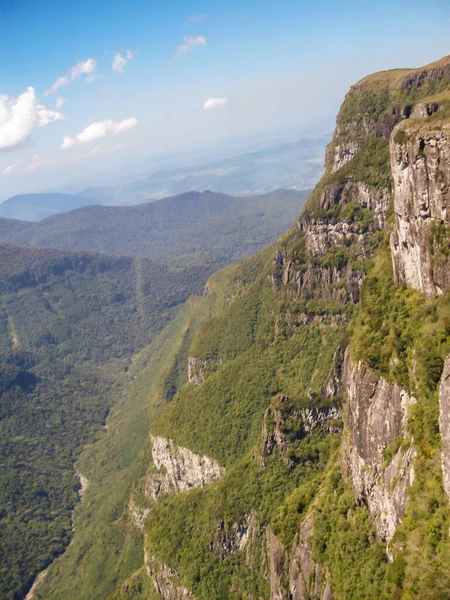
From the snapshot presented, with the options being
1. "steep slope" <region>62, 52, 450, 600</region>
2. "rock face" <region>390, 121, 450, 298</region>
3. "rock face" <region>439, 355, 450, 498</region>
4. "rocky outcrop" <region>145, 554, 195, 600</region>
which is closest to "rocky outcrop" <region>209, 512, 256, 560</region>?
"steep slope" <region>62, 52, 450, 600</region>

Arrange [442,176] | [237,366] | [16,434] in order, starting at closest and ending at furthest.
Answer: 1. [442,176]
2. [237,366]
3. [16,434]

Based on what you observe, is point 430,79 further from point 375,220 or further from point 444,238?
point 444,238

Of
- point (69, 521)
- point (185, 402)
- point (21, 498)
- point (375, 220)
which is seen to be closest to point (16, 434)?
point (21, 498)

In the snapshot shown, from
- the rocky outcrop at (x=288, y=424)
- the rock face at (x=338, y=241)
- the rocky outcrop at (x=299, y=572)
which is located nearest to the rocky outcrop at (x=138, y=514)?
the rocky outcrop at (x=288, y=424)

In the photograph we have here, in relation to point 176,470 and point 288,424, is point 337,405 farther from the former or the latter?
point 176,470

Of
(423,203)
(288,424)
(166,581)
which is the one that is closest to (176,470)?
(166,581)

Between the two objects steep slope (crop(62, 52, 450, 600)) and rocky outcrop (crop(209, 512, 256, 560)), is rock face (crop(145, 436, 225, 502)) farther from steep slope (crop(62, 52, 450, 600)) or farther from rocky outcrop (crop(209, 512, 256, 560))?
rocky outcrop (crop(209, 512, 256, 560))

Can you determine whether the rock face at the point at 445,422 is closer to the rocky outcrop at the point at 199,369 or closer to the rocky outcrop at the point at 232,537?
the rocky outcrop at the point at 232,537
